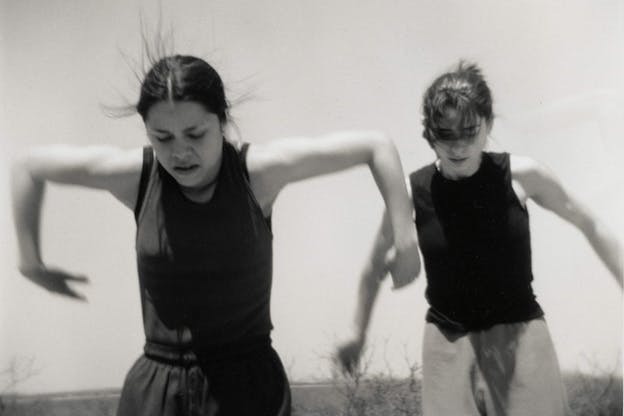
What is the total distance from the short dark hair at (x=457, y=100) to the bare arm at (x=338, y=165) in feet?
0.45

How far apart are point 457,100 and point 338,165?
12.1 inches

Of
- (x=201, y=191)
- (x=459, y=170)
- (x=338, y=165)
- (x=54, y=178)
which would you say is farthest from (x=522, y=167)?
(x=54, y=178)

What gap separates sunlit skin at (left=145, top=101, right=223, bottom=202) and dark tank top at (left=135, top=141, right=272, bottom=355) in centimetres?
4

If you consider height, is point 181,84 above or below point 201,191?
above

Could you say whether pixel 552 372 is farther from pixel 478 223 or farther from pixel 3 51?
pixel 3 51

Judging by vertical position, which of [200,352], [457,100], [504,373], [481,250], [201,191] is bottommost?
[504,373]

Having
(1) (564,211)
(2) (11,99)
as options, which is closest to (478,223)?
(1) (564,211)

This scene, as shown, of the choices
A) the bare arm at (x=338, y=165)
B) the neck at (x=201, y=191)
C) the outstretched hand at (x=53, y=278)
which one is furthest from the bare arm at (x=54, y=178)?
the bare arm at (x=338, y=165)

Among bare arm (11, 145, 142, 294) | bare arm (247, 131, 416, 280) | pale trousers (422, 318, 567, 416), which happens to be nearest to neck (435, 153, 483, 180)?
bare arm (247, 131, 416, 280)

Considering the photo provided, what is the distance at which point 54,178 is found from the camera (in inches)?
59.2

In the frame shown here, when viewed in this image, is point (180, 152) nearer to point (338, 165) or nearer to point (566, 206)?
point (338, 165)

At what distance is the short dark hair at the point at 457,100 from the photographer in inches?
62.5

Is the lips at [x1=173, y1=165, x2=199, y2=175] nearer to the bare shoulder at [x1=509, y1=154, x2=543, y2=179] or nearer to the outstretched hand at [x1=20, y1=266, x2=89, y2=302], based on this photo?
the outstretched hand at [x1=20, y1=266, x2=89, y2=302]

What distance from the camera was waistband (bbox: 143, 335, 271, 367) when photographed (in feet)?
4.61
